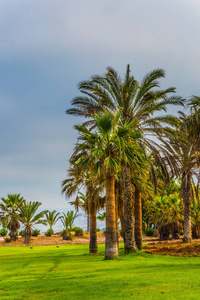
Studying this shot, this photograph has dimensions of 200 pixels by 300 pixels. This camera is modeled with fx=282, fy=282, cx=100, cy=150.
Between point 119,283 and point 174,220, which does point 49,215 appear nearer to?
point 174,220

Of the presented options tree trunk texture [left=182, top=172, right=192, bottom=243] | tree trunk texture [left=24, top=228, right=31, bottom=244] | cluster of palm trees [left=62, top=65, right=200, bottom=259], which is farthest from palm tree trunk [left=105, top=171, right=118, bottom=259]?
tree trunk texture [left=24, top=228, right=31, bottom=244]

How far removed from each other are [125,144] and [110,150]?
1.21 m

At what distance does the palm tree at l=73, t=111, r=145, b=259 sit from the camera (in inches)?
706

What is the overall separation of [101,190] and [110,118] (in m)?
8.64

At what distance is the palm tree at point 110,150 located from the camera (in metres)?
17.9

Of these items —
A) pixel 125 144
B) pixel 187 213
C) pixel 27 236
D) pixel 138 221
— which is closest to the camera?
pixel 125 144

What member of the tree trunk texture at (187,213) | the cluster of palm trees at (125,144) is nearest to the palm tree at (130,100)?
the cluster of palm trees at (125,144)

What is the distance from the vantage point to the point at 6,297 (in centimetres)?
794

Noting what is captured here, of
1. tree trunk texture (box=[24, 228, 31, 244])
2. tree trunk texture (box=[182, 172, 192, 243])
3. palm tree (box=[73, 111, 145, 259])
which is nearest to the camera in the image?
palm tree (box=[73, 111, 145, 259])

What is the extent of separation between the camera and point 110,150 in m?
19.0

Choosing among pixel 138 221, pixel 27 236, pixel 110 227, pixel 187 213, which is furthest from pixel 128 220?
pixel 27 236

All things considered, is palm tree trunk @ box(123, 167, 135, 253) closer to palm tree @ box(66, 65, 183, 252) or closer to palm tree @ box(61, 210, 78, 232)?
palm tree @ box(66, 65, 183, 252)

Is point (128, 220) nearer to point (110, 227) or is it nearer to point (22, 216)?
point (110, 227)

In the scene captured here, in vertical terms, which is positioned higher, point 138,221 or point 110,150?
point 110,150
